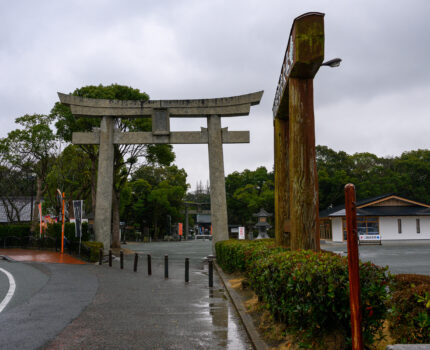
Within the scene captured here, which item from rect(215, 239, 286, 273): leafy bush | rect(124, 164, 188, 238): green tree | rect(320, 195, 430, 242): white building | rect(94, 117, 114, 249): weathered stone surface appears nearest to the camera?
rect(215, 239, 286, 273): leafy bush

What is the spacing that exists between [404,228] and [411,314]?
37.6m

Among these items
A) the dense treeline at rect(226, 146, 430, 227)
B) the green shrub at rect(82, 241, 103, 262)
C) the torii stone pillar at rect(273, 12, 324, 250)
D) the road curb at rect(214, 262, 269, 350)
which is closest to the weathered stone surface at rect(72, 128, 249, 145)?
the green shrub at rect(82, 241, 103, 262)

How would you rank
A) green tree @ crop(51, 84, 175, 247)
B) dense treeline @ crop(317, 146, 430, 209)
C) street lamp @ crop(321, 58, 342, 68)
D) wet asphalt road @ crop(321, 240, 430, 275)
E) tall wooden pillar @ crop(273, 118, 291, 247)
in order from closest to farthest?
1. street lamp @ crop(321, 58, 342, 68)
2. tall wooden pillar @ crop(273, 118, 291, 247)
3. wet asphalt road @ crop(321, 240, 430, 275)
4. green tree @ crop(51, 84, 175, 247)
5. dense treeline @ crop(317, 146, 430, 209)

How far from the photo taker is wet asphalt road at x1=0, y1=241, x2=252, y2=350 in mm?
5672

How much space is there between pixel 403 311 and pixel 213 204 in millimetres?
15738

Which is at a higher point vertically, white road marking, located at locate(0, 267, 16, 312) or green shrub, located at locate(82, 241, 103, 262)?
green shrub, located at locate(82, 241, 103, 262)

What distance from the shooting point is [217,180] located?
781 inches

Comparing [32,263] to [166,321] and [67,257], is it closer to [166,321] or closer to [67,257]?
[67,257]

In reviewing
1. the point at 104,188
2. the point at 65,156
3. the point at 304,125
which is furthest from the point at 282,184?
the point at 65,156

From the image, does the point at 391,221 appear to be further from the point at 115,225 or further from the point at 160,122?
the point at 160,122

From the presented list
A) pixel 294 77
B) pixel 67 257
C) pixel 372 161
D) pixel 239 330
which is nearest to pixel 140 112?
pixel 67 257

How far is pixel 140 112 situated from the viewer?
20.1 meters

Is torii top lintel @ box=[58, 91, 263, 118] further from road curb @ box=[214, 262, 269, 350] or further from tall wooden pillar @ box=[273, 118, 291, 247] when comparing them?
road curb @ box=[214, 262, 269, 350]

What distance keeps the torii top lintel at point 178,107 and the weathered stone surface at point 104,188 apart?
69 centimetres
